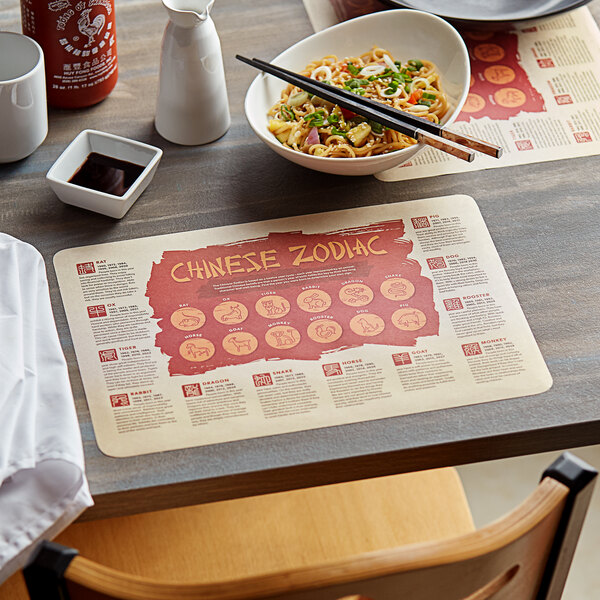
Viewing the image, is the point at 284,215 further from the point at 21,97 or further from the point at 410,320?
the point at 21,97

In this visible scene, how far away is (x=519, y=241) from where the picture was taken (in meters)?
1.06

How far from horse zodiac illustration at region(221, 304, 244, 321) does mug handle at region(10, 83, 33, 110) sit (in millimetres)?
384

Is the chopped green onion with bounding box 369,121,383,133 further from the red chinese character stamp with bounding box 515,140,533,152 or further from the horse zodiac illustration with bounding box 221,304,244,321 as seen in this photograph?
the horse zodiac illustration with bounding box 221,304,244,321

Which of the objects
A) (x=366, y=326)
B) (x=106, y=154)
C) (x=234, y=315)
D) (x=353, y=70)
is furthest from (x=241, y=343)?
(x=353, y=70)

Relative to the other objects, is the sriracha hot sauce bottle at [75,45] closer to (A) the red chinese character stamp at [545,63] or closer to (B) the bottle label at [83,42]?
(B) the bottle label at [83,42]

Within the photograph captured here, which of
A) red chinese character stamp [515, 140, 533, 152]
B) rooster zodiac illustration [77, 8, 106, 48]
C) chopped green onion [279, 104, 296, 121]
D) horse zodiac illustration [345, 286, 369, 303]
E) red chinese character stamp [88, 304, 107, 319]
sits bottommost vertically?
red chinese character stamp [88, 304, 107, 319]

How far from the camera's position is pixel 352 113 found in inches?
45.0

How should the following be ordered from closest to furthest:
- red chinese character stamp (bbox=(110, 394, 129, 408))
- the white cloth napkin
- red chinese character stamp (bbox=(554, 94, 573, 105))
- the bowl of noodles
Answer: the white cloth napkin
red chinese character stamp (bbox=(110, 394, 129, 408))
the bowl of noodles
red chinese character stamp (bbox=(554, 94, 573, 105))

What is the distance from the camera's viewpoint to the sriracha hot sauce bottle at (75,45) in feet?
3.66

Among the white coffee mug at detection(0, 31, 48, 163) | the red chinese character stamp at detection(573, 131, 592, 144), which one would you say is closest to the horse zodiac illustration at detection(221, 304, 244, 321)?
the white coffee mug at detection(0, 31, 48, 163)

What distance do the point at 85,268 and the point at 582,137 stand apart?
0.71m

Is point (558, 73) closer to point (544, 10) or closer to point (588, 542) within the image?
point (544, 10)

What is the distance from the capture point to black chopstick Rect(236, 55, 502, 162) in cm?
105

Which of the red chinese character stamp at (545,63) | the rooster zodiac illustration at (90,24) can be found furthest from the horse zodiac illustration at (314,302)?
the red chinese character stamp at (545,63)
